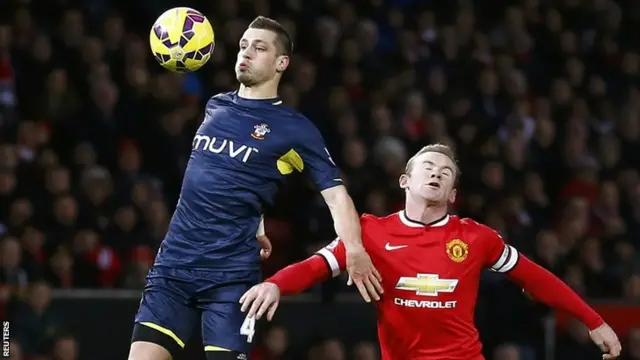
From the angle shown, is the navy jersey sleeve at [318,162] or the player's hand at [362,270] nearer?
the player's hand at [362,270]

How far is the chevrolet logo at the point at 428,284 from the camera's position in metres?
7.28

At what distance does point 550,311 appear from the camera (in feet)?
41.7

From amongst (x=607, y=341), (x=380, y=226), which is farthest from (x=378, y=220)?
(x=607, y=341)

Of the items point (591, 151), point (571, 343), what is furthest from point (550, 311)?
point (591, 151)

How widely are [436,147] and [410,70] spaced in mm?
7830

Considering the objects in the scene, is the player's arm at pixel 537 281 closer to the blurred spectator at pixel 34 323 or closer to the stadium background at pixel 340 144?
the stadium background at pixel 340 144

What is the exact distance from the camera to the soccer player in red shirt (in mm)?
7277

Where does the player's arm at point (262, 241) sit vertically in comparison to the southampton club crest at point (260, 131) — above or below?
below

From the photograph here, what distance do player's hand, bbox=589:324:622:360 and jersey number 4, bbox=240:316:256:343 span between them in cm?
185

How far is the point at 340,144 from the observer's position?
13609 mm

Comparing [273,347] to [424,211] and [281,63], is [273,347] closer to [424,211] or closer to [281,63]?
[424,211]

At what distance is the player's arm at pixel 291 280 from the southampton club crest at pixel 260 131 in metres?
0.71

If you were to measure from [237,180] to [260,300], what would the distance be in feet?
2.66

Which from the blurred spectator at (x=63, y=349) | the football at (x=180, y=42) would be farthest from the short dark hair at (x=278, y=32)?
the blurred spectator at (x=63, y=349)
